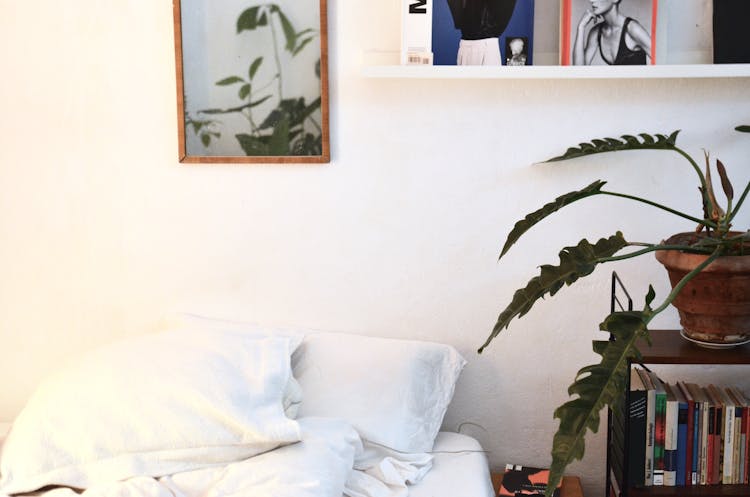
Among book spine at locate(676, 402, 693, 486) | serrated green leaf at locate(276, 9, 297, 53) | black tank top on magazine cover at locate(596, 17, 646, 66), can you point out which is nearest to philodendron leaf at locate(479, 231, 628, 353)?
book spine at locate(676, 402, 693, 486)

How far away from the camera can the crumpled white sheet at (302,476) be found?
169 cm

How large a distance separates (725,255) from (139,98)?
4.61 feet

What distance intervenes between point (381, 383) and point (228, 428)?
0.42m

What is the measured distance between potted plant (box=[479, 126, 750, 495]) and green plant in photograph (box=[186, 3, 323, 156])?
0.61 m

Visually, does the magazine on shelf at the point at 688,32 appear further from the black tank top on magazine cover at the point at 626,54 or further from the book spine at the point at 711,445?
the book spine at the point at 711,445

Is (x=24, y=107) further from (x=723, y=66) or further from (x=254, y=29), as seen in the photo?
(x=723, y=66)

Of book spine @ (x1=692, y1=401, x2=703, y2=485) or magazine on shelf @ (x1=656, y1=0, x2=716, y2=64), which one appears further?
magazine on shelf @ (x1=656, y1=0, x2=716, y2=64)

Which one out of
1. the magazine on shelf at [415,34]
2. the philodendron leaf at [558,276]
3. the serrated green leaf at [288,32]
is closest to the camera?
the philodendron leaf at [558,276]

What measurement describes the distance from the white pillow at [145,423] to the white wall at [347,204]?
1.36ft

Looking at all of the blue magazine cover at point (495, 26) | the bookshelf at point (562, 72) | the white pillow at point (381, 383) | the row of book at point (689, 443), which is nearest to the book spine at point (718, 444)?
the row of book at point (689, 443)

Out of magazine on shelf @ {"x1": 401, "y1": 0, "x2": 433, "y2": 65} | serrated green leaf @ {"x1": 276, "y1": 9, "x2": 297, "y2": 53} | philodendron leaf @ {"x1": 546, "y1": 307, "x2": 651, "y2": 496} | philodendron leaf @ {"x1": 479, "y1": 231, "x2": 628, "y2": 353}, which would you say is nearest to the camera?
philodendron leaf @ {"x1": 546, "y1": 307, "x2": 651, "y2": 496}

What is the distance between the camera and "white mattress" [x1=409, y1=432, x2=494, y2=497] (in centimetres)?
191

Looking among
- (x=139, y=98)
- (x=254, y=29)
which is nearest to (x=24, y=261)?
(x=139, y=98)

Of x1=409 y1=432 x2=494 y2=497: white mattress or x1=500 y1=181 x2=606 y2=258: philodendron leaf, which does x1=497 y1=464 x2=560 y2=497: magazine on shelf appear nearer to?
x1=409 y1=432 x2=494 y2=497: white mattress
